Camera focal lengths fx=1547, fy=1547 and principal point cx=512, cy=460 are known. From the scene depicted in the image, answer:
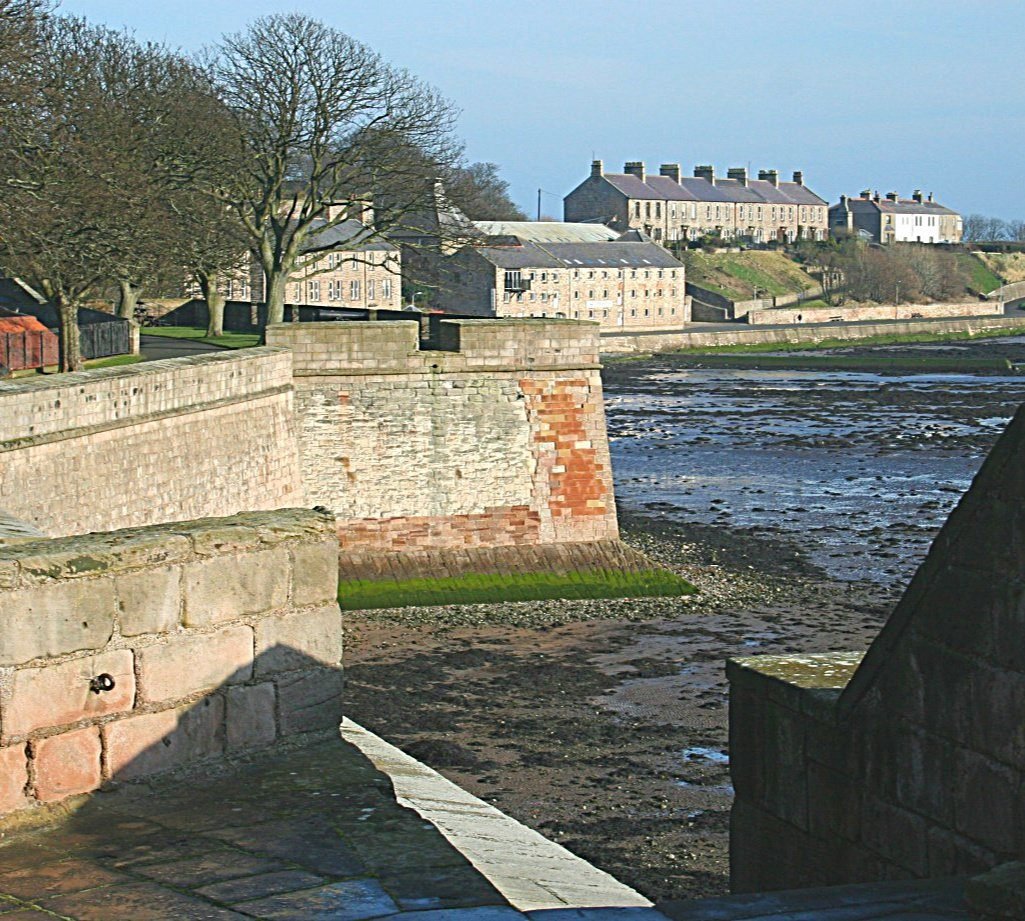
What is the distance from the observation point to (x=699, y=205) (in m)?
126

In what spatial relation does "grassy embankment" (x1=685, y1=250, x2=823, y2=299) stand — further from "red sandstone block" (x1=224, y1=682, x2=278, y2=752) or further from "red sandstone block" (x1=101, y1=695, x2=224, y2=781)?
"red sandstone block" (x1=101, y1=695, x2=224, y2=781)

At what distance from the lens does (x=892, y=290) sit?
4520 inches

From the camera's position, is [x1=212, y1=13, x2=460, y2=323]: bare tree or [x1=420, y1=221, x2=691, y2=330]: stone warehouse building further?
[x1=420, y1=221, x2=691, y2=330]: stone warehouse building

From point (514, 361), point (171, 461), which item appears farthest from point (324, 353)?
point (171, 461)

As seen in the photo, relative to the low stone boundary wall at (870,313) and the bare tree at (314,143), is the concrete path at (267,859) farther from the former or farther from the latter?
the low stone boundary wall at (870,313)

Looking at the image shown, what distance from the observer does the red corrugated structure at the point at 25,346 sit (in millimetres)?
28766

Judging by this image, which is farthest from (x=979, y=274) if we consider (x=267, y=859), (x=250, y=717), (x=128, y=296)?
(x=267, y=859)

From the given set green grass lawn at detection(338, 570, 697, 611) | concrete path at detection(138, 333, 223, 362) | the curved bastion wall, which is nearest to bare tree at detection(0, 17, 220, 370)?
concrete path at detection(138, 333, 223, 362)

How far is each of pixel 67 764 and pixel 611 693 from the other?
14.6 metres

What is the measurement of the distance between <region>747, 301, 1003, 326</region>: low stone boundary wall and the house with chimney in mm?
23802

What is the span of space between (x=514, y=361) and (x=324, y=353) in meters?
3.02

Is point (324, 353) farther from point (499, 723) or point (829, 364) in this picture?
point (829, 364)

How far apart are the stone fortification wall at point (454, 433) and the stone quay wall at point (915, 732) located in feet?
59.3

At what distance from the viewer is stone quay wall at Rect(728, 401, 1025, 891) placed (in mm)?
4434
